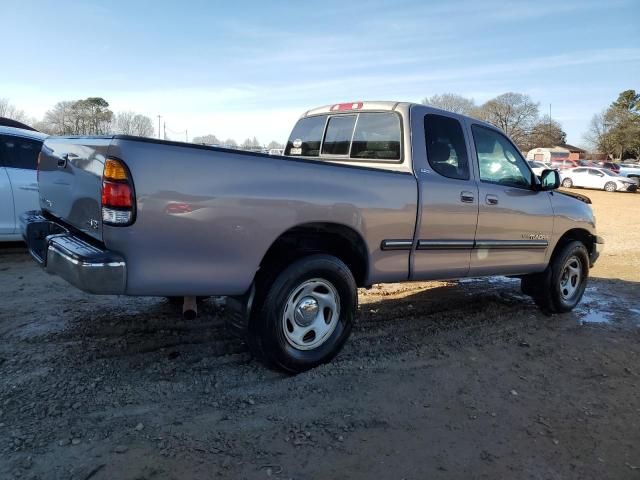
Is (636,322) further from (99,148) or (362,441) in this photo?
(99,148)

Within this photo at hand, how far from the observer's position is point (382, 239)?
3.87 meters

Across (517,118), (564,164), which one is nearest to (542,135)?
(517,118)

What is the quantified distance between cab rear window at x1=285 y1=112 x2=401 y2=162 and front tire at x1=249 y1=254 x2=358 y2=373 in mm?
1262

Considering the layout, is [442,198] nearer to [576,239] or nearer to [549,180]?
[549,180]

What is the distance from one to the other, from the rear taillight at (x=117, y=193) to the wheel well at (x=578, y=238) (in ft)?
15.6

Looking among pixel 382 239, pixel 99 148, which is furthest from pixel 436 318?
pixel 99 148

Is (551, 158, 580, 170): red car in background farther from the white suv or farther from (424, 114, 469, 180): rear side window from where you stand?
the white suv

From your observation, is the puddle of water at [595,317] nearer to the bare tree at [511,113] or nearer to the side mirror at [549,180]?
the side mirror at [549,180]

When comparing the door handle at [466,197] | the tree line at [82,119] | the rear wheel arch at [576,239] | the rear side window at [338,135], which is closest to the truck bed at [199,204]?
the door handle at [466,197]

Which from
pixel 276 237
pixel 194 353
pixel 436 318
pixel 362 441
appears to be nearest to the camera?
pixel 362 441

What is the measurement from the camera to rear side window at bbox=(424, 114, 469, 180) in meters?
4.33

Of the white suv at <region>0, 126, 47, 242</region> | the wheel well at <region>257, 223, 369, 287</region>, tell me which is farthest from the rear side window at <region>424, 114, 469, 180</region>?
the white suv at <region>0, 126, 47, 242</region>

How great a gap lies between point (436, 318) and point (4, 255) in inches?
221

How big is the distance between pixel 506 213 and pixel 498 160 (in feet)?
1.78
